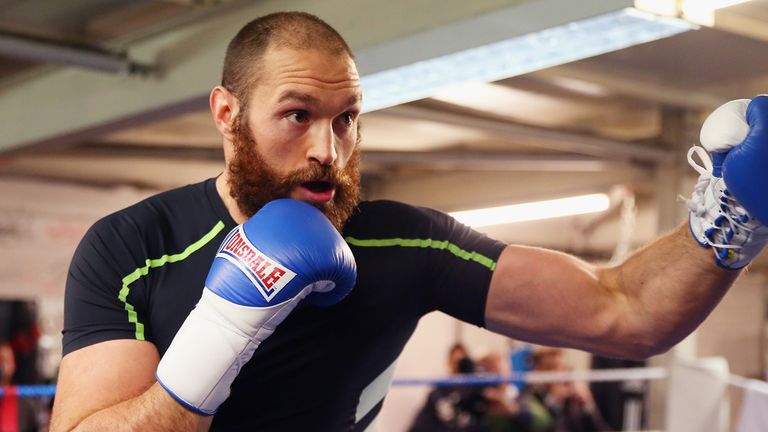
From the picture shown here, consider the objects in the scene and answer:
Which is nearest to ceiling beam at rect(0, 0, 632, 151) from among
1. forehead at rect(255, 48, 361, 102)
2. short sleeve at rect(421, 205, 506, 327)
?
short sleeve at rect(421, 205, 506, 327)

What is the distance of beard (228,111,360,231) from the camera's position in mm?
1483

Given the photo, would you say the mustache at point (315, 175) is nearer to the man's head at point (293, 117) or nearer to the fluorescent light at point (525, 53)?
the man's head at point (293, 117)

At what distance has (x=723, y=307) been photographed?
10.3 m

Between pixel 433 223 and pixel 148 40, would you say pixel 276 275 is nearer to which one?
pixel 433 223

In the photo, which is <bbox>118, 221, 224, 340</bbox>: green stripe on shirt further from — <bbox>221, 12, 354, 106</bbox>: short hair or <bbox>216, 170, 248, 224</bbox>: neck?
<bbox>221, 12, 354, 106</bbox>: short hair

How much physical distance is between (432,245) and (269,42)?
45 cm

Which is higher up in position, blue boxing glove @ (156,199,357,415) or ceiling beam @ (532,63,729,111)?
ceiling beam @ (532,63,729,111)

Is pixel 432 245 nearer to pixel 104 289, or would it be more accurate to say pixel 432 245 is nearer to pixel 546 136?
pixel 104 289

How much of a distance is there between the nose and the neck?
19 cm

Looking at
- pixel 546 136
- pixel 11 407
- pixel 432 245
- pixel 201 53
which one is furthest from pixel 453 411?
pixel 432 245

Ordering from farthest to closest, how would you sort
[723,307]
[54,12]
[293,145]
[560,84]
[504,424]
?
[723,307], [504,424], [560,84], [54,12], [293,145]

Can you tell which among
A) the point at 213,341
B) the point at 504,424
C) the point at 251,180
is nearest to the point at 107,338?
the point at 213,341

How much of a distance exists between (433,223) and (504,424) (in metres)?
4.31

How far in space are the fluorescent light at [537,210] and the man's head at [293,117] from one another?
5.34 m
